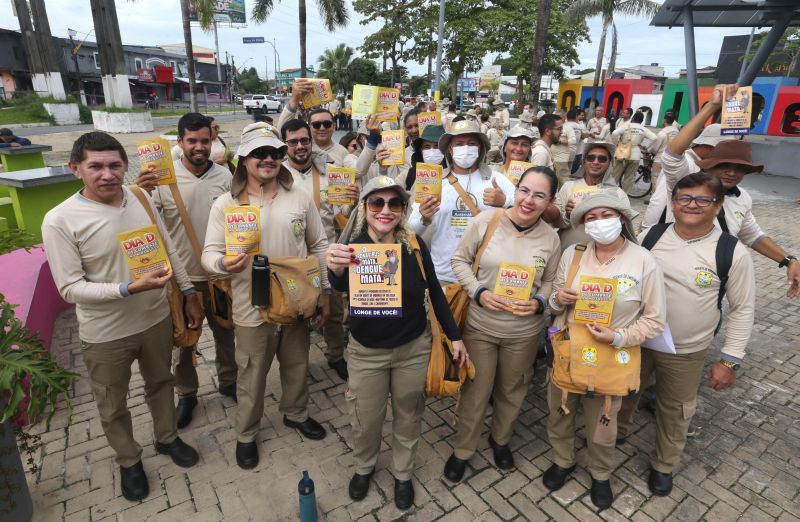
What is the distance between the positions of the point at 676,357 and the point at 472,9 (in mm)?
32707

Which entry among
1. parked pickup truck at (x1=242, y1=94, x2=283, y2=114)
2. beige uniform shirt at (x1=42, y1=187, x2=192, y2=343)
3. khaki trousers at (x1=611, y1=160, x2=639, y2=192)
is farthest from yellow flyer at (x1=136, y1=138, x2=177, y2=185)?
parked pickup truck at (x1=242, y1=94, x2=283, y2=114)

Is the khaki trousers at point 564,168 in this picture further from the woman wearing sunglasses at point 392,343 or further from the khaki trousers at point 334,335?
the woman wearing sunglasses at point 392,343

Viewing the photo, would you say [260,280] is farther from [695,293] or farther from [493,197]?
[695,293]

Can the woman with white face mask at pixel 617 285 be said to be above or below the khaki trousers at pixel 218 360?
above

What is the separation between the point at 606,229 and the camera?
9.15ft

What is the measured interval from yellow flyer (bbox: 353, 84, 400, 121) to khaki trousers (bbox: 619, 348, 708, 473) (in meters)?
3.41

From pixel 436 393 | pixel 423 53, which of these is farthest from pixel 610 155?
pixel 423 53

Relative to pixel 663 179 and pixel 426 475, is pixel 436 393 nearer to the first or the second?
pixel 426 475

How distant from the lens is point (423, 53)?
116ft

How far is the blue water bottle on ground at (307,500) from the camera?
2781 millimetres

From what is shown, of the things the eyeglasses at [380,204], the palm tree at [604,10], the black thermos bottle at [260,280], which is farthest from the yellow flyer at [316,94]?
the palm tree at [604,10]

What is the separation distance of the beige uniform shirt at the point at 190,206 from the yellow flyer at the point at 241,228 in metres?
1.09

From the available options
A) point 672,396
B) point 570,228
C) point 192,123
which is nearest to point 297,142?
point 192,123

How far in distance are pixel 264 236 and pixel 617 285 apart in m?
2.32
